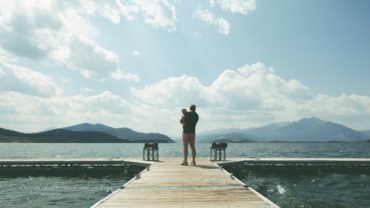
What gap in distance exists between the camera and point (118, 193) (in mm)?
10188

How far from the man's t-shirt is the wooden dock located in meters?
4.52

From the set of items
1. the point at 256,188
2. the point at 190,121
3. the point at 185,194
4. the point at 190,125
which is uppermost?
the point at 190,121

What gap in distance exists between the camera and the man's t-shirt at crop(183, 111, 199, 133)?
18.1m

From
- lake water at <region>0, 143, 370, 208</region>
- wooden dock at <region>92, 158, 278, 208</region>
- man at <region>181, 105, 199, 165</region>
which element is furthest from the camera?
man at <region>181, 105, 199, 165</region>

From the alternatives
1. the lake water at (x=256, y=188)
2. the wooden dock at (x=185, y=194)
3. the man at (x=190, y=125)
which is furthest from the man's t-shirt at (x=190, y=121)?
the lake water at (x=256, y=188)

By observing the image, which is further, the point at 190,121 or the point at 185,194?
the point at 190,121

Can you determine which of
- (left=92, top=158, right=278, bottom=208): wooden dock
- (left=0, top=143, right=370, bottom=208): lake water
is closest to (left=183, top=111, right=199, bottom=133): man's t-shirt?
(left=92, top=158, right=278, bottom=208): wooden dock

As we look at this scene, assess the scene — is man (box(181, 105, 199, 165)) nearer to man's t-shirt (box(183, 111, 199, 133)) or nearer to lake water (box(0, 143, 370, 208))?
man's t-shirt (box(183, 111, 199, 133))

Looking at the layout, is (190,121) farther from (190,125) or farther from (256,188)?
(256,188)

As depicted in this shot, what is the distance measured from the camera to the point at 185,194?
398 inches

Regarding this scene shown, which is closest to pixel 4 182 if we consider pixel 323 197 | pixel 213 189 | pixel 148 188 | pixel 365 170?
pixel 148 188

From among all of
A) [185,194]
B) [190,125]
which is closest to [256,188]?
[190,125]

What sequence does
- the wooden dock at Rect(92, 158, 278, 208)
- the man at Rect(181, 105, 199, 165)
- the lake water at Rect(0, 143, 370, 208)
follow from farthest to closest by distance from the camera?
the man at Rect(181, 105, 199, 165) < the lake water at Rect(0, 143, 370, 208) < the wooden dock at Rect(92, 158, 278, 208)

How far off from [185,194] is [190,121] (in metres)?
8.18
